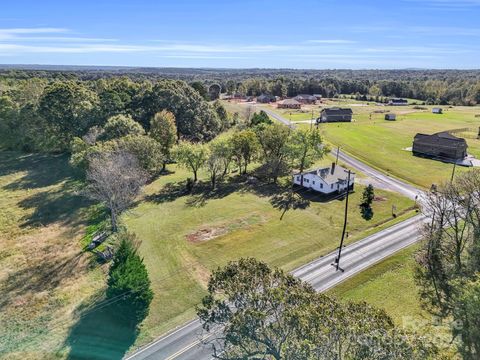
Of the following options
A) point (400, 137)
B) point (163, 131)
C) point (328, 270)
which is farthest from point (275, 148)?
point (400, 137)

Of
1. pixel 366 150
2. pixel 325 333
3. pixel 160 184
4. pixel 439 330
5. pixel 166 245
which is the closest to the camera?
pixel 325 333

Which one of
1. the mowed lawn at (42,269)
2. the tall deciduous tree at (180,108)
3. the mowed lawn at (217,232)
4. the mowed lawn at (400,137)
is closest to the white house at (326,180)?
the mowed lawn at (217,232)

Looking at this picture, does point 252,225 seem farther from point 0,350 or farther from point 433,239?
point 0,350

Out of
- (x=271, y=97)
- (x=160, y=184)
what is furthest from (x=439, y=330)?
(x=271, y=97)

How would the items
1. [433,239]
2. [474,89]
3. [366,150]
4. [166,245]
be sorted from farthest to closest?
[474,89] < [366,150] < [166,245] < [433,239]

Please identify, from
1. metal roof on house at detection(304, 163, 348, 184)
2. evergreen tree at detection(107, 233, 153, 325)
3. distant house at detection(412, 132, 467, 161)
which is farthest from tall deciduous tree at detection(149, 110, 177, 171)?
distant house at detection(412, 132, 467, 161)

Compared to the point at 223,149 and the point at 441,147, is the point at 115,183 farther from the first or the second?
the point at 441,147

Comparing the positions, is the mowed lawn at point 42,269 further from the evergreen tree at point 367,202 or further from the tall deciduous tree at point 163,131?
the evergreen tree at point 367,202

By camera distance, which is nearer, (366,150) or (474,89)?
(366,150)

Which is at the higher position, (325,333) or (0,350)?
(325,333)
